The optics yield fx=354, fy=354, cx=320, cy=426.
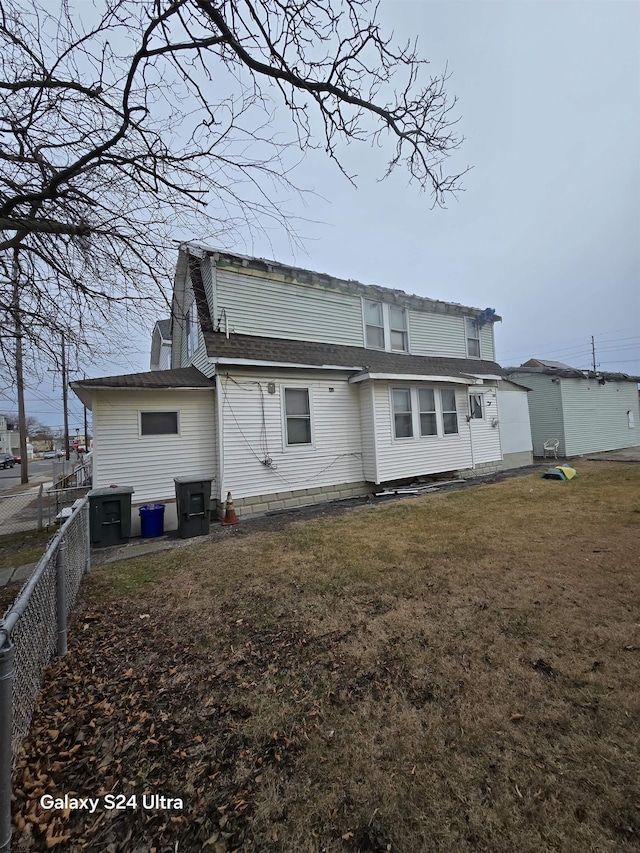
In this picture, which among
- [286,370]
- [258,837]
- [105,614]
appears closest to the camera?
[258,837]

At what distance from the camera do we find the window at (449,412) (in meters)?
11.0

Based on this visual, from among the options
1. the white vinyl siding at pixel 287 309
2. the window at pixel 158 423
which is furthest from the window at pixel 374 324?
the window at pixel 158 423

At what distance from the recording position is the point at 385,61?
332 centimetres

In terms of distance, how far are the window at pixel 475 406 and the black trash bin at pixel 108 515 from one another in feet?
Result: 33.6

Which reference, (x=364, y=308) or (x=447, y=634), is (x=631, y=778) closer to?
(x=447, y=634)

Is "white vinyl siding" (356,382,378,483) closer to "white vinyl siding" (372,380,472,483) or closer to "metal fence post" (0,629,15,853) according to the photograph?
"white vinyl siding" (372,380,472,483)

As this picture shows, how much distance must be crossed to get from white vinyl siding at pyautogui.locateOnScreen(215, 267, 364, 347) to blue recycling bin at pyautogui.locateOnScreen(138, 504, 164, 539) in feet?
14.5

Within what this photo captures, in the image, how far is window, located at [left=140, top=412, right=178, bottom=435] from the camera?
754cm

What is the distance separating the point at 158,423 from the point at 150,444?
0.48m

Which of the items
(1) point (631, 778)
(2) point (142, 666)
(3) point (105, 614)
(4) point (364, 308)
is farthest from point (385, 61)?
(4) point (364, 308)

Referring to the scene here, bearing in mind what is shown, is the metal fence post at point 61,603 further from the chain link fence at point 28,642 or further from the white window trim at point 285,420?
the white window trim at point 285,420

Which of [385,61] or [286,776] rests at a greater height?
[385,61]

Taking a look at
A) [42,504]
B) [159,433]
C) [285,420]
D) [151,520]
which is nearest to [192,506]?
[151,520]

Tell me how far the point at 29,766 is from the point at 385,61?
5863mm
